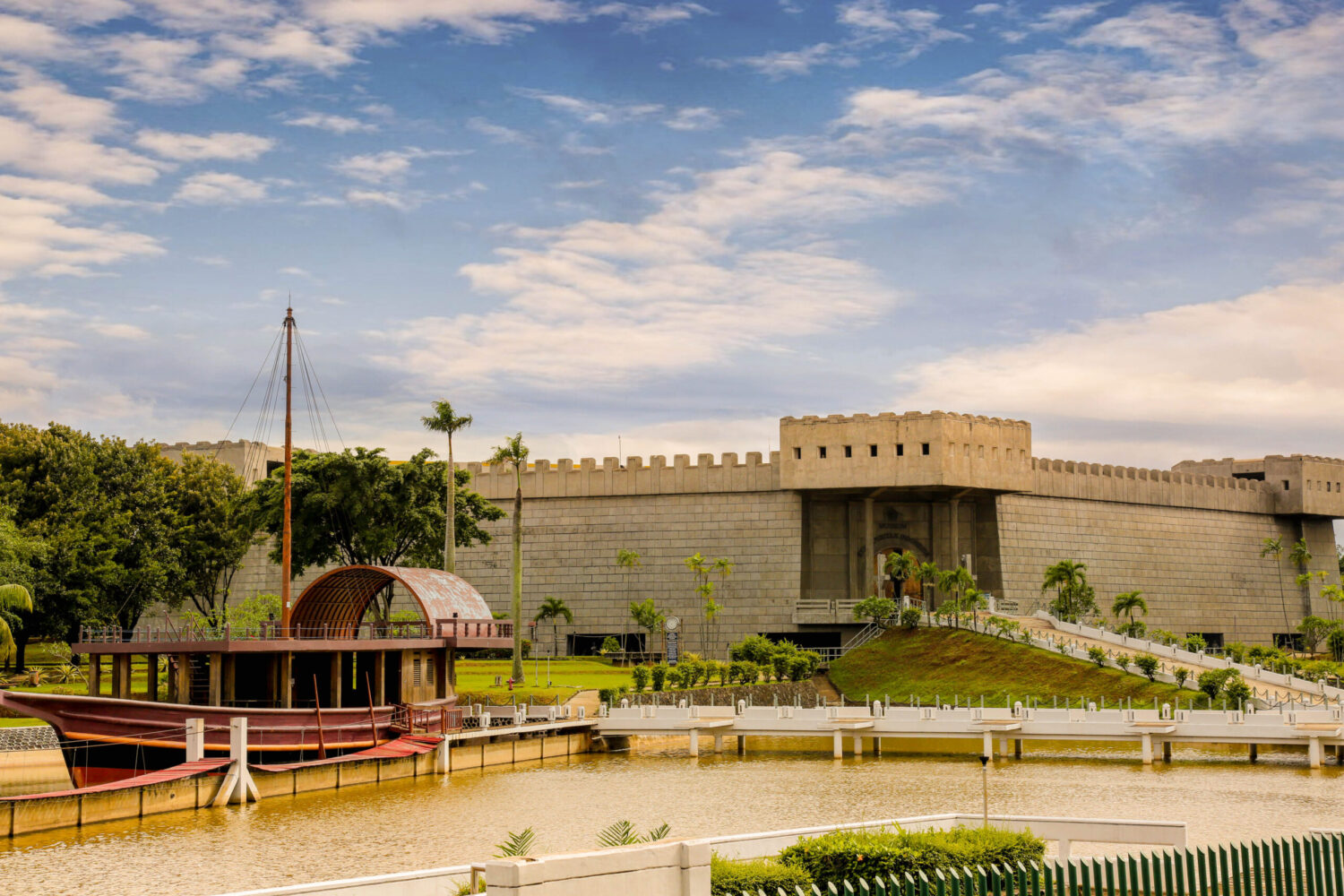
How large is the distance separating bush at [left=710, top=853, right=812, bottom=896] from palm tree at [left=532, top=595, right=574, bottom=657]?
52727mm

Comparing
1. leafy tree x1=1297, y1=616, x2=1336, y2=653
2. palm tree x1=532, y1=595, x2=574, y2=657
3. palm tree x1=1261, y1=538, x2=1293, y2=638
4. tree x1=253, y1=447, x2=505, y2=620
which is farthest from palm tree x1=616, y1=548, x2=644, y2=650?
palm tree x1=1261, y1=538, x2=1293, y2=638

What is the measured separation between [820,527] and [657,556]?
8238 mm

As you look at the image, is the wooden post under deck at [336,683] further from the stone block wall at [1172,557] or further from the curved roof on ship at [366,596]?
the stone block wall at [1172,557]

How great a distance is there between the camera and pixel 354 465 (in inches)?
2281

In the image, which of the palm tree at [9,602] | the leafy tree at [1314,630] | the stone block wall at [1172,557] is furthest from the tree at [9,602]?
the leafy tree at [1314,630]

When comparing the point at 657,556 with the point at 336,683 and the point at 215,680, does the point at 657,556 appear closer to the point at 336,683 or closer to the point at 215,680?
the point at 336,683

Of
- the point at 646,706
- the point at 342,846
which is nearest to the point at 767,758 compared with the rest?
the point at 646,706

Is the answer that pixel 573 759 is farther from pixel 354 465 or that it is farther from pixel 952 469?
pixel 952 469

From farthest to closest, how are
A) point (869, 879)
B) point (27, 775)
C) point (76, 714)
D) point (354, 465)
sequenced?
point (354, 465)
point (27, 775)
point (76, 714)
point (869, 879)

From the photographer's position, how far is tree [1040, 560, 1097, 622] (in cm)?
6556

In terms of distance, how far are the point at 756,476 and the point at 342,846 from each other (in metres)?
45.5

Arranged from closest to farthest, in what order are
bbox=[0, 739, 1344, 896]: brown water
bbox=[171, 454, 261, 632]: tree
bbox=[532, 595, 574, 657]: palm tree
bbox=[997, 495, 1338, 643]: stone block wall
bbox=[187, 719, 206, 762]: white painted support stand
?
bbox=[0, 739, 1344, 896]: brown water < bbox=[187, 719, 206, 762]: white painted support stand < bbox=[171, 454, 261, 632]: tree < bbox=[532, 595, 574, 657]: palm tree < bbox=[997, 495, 1338, 643]: stone block wall

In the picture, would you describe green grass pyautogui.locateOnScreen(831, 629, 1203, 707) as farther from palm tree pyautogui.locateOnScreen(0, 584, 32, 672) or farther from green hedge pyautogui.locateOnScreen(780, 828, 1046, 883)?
green hedge pyautogui.locateOnScreen(780, 828, 1046, 883)

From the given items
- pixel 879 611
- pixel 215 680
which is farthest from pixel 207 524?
pixel 215 680
